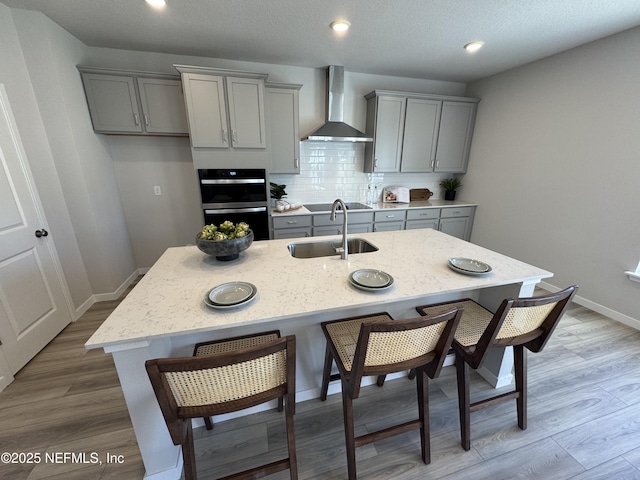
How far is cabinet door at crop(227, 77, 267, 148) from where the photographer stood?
2691 millimetres

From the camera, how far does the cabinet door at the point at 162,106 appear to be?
2.68 metres

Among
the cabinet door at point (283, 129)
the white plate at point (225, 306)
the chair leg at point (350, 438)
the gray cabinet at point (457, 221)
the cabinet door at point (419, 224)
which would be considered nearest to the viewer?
the white plate at point (225, 306)

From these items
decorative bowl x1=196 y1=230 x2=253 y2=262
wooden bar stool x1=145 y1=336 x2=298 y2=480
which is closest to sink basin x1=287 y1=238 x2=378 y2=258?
decorative bowl x1=196 y1=230 x2=253 y2=262

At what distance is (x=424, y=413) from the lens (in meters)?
1.30

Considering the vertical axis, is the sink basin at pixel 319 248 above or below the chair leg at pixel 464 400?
above

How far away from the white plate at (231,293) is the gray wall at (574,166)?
341 cm

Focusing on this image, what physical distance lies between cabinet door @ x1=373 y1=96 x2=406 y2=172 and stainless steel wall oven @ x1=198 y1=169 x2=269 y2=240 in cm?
165

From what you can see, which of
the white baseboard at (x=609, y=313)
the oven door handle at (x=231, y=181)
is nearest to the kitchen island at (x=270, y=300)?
the oven door handle at (x=231, y=181)

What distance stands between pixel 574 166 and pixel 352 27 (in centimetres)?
267

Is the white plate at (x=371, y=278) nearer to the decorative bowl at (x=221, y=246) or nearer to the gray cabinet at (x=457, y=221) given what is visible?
the decorative bowl at (x=221, y=246)

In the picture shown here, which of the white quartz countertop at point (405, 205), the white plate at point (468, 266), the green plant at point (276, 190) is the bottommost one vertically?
the white plate at point (468, 266)

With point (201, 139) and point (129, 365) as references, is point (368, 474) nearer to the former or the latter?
point (129, 365)

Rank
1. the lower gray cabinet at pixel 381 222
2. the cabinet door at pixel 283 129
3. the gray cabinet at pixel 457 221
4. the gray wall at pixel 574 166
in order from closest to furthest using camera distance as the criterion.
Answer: the gray wall at pixel 574 166 < the cabinet door at pixel 283 129 < the lower gray cabinet at pixel 381 222 < the gray cabinet at pixel 457 221

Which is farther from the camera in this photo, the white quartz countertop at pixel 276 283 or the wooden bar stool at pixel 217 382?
the white quartz countertop at pixel 276 283
